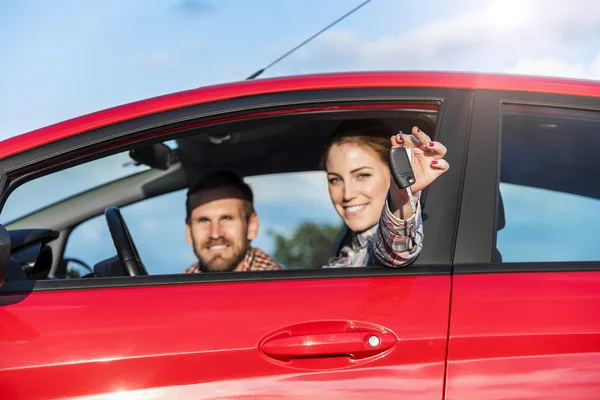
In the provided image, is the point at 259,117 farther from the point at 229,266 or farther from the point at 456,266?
the point at 229,266

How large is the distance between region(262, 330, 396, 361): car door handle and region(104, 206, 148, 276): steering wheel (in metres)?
0.86

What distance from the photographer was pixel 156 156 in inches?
123

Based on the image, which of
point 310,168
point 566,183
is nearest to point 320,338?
point 566,183

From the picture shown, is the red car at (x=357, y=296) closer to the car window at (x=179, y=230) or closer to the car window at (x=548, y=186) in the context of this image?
the car window at (x=548, y=186)

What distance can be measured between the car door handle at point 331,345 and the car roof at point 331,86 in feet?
2.10

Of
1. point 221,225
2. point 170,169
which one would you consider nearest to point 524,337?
point 221,225

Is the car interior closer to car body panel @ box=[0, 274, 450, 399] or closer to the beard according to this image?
the beard

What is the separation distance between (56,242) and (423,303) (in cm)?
207

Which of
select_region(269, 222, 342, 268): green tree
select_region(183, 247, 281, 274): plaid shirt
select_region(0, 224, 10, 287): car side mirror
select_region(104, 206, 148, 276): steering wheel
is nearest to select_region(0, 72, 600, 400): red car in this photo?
select_region(0, 224, 10, 287): car side mirror

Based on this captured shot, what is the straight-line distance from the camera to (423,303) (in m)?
1.75

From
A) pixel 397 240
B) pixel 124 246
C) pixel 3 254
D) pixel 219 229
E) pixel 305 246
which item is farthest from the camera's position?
pixel 305 246

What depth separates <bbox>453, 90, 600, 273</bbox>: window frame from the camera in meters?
1.84

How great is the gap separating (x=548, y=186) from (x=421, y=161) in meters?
1.05

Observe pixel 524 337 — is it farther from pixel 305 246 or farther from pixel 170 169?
pixel 305 246
